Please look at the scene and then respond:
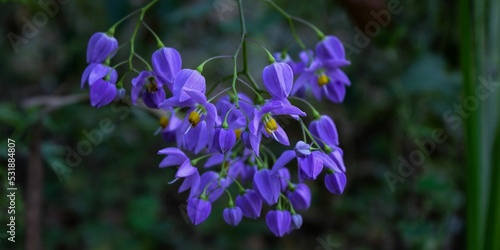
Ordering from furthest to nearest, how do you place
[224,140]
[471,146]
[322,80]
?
[471,146]
[322,80]
[224,140]

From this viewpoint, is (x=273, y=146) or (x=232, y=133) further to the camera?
(x=273, y=146)

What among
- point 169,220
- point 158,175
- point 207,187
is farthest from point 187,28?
point 207,187

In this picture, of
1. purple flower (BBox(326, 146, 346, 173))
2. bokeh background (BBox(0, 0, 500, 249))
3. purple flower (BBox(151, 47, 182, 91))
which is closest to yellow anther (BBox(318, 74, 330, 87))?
purple flower (BBox(326, 146, 346, 173))

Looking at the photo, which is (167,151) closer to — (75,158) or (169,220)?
(75,158)

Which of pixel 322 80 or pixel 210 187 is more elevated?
pixel 322 80

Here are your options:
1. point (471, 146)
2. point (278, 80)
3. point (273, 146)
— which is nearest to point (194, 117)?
point (278, 80)

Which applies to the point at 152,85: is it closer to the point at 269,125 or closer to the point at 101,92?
the point at 101,92

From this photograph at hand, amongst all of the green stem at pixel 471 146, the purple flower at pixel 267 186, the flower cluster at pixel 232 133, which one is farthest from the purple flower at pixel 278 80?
the green stem at pixel 471 146
